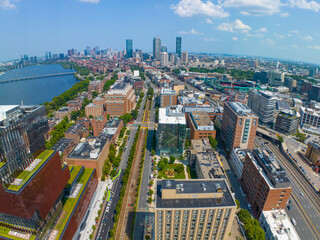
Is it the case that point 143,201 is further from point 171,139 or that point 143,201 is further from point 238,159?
point 238,159

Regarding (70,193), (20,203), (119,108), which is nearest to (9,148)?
(20,203)

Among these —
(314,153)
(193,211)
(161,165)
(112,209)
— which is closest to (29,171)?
(112,209)

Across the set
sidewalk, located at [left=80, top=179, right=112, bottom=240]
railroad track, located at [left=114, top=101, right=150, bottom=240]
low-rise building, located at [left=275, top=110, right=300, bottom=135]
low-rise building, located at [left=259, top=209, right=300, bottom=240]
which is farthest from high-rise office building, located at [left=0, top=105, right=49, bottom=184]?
low-rise building, located at [left=275, top=110, right=300, bottom=135]

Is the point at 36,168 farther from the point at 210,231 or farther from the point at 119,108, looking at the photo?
the point at 119,108

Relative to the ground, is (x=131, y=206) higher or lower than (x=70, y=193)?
lower

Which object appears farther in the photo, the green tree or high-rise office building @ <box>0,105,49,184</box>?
the green tree

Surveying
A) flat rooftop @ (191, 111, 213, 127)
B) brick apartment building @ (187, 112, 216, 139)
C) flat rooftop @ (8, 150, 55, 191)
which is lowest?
brick apartment building @ (187, 112, 216, 139)

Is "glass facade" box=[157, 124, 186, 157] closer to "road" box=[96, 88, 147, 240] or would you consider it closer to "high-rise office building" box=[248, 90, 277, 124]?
"road" box=[96, 88, 147, 240]

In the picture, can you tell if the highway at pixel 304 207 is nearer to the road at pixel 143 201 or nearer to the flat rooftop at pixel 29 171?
the road at pixel 143 201
